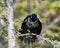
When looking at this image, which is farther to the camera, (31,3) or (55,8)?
(31,3)

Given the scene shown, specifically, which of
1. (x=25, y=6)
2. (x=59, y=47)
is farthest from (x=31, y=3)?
(x=59, y=47)

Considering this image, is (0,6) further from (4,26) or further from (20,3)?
(20,3)

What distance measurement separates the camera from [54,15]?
380 inches

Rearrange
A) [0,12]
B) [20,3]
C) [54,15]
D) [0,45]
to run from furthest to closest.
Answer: [20,3] < [54,15] < [0,45] < [0,12]

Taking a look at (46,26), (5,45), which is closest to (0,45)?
(5,45)

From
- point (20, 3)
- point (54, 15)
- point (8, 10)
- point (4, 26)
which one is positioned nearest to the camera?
point (8, 10)

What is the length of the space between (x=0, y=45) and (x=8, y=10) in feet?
10.9

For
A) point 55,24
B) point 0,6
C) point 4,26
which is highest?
point 0,6

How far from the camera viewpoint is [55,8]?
9.04 metres

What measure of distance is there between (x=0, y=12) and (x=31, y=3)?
19.3ft

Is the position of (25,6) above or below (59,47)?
below

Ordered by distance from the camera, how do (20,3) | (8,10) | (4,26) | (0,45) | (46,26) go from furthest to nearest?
(20,3) → (46,26) → (0,45) → (4,26) → (8,10)

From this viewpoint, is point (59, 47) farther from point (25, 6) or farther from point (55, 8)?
point (25, 6)

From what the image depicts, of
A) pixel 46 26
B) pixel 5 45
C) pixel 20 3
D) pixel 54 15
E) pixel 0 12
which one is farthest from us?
pixel 20 3
